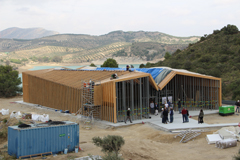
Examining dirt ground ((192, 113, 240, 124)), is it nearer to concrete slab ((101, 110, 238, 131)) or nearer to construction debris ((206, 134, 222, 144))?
concrete slab ((101, 110, 238, 131))

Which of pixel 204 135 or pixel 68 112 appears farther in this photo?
pixel 68 112

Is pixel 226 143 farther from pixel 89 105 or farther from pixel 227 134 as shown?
pixel 89 105

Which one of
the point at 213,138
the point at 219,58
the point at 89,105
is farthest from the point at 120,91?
the point at 219,58

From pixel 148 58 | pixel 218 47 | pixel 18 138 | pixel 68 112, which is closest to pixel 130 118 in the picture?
pixel 68 112

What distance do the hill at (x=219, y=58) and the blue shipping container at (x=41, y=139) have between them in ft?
92.0

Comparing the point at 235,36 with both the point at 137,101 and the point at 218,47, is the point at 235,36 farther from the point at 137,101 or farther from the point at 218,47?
the point at 137,101

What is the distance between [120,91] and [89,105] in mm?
2649

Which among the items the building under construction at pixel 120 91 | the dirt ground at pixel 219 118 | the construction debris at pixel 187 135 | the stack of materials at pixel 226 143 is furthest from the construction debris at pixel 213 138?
the building under construction at pixel 120 91

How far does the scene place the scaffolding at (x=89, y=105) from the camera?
2173 cm

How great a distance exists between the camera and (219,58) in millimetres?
53062

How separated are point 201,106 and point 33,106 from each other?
1871cm

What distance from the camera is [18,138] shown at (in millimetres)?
13227

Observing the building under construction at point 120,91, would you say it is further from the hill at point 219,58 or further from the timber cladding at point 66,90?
the hill at point 219,58

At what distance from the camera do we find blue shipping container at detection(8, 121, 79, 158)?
43.9 ft
